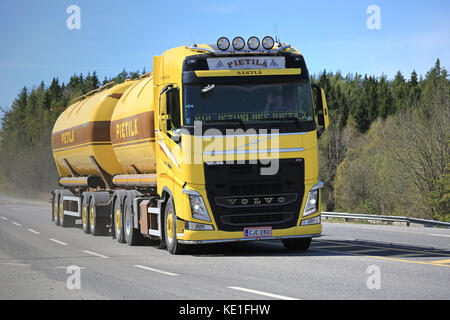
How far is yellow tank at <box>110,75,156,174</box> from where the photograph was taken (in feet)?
50.0

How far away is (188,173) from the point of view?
12.5m

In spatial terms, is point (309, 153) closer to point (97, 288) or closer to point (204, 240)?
point (204, 240)

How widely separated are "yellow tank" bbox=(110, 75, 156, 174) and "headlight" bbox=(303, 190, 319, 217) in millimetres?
4035

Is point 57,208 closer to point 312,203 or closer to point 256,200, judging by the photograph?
point 256,200

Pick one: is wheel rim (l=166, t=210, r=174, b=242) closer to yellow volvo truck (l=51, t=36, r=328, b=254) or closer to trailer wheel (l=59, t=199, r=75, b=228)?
yellow volvo truck (l=51, t=36, r=328, b=254)

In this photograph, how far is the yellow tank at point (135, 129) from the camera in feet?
50.0

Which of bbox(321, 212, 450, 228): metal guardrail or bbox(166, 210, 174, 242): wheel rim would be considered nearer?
bbox(166, 210, 174, 242): wheel rim

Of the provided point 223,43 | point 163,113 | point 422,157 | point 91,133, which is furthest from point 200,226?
point 422,157

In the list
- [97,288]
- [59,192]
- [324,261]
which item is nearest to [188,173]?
[324,261]

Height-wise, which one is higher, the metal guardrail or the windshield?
the windshield

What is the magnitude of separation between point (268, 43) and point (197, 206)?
3.60m

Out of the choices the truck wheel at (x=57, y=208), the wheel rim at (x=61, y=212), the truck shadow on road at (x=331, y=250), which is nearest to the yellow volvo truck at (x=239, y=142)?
the truck shadow on road at (x=331, y=250)

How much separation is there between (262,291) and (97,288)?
2312mm

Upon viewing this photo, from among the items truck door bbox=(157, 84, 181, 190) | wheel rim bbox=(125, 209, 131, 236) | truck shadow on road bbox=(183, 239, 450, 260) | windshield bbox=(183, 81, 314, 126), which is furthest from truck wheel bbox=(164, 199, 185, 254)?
wheel rim bbox=(125, 209, 131, 236)
